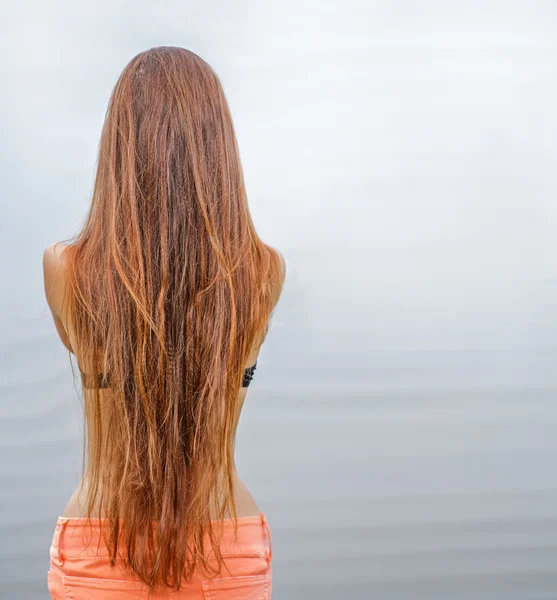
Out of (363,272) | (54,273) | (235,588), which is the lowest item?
(235,588)

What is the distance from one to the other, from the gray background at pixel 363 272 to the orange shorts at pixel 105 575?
103 cm

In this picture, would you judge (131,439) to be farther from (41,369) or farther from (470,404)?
(470,404)

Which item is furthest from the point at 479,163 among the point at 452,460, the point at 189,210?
the point at 189,210

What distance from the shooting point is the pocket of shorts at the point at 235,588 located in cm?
113

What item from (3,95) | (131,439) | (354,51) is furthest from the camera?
(354,51)

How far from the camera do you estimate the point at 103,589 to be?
1123 mm

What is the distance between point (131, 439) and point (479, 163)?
1553 mm

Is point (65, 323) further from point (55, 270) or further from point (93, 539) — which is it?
point (93, 539)

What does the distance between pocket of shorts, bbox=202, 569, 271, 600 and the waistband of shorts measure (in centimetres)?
4

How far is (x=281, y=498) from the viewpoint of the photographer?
2236 millimetres

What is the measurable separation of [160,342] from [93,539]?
34 cm

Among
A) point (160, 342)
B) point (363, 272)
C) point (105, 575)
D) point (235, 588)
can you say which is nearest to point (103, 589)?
point (105, 575)

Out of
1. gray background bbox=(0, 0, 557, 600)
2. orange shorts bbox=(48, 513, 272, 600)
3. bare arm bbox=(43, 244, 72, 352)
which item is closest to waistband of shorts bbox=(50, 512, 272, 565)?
orange shorts bbox=(48, 513, 272, 600)

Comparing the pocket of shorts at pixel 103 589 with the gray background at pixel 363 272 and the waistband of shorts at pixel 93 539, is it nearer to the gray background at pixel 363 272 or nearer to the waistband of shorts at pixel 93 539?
the waistband of shorts at pixel 93 539
